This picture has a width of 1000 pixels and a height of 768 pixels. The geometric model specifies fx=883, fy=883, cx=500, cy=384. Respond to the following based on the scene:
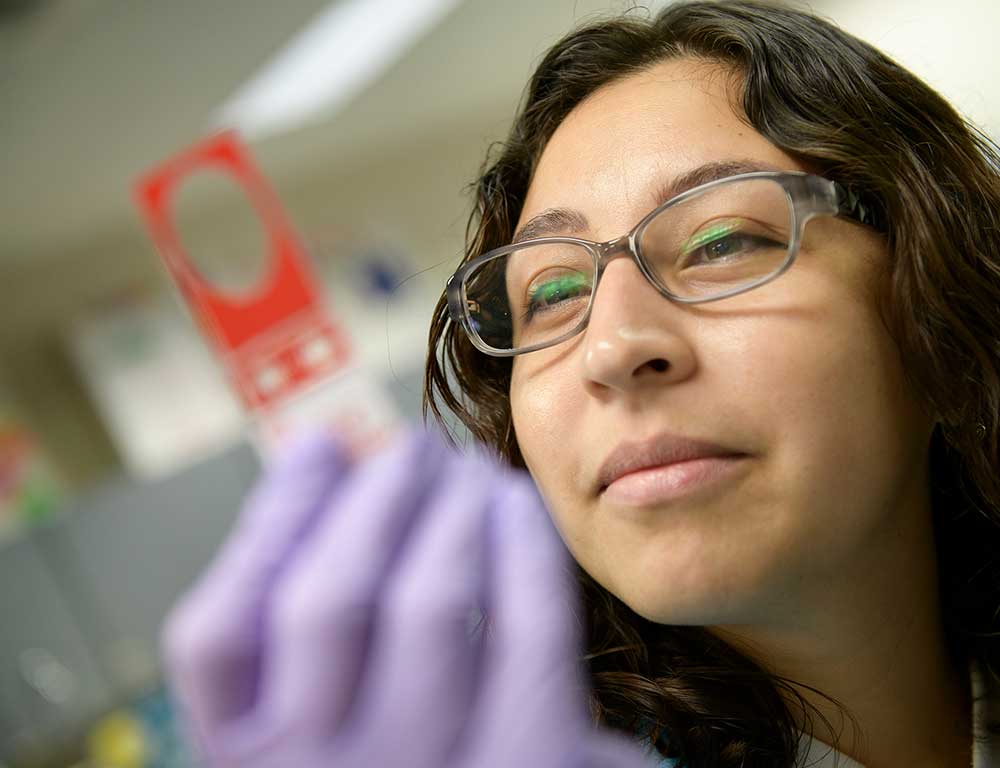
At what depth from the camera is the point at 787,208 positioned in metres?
0.75

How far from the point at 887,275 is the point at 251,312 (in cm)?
105

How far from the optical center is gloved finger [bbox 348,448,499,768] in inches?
17.7

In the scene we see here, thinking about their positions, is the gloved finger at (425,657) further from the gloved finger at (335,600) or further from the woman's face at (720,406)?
the woman's face at (720,406)

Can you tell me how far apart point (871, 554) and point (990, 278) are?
0.28 m

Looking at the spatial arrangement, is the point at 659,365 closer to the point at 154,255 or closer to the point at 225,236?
the point at 225,236

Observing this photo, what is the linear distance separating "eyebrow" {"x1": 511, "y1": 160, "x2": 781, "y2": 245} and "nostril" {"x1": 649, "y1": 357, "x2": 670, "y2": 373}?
0.51 feet

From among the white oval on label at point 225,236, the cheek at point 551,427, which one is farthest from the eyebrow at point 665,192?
the white oval on label at point 225,236

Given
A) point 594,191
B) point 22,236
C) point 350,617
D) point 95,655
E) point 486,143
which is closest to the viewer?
point 350,617

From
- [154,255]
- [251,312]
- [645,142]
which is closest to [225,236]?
[154,255]

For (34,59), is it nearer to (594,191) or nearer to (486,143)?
(486,143)

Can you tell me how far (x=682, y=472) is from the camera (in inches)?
25.8

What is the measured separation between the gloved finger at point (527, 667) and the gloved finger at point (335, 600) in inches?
2.6

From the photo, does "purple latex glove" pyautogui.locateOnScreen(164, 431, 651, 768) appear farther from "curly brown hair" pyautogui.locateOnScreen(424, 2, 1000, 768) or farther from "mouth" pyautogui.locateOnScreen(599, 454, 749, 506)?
"curly brown hair" pyautogui.locateOnScreen(424, 2, 1000, 768)

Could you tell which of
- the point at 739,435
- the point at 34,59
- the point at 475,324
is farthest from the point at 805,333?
the point at 34,59
